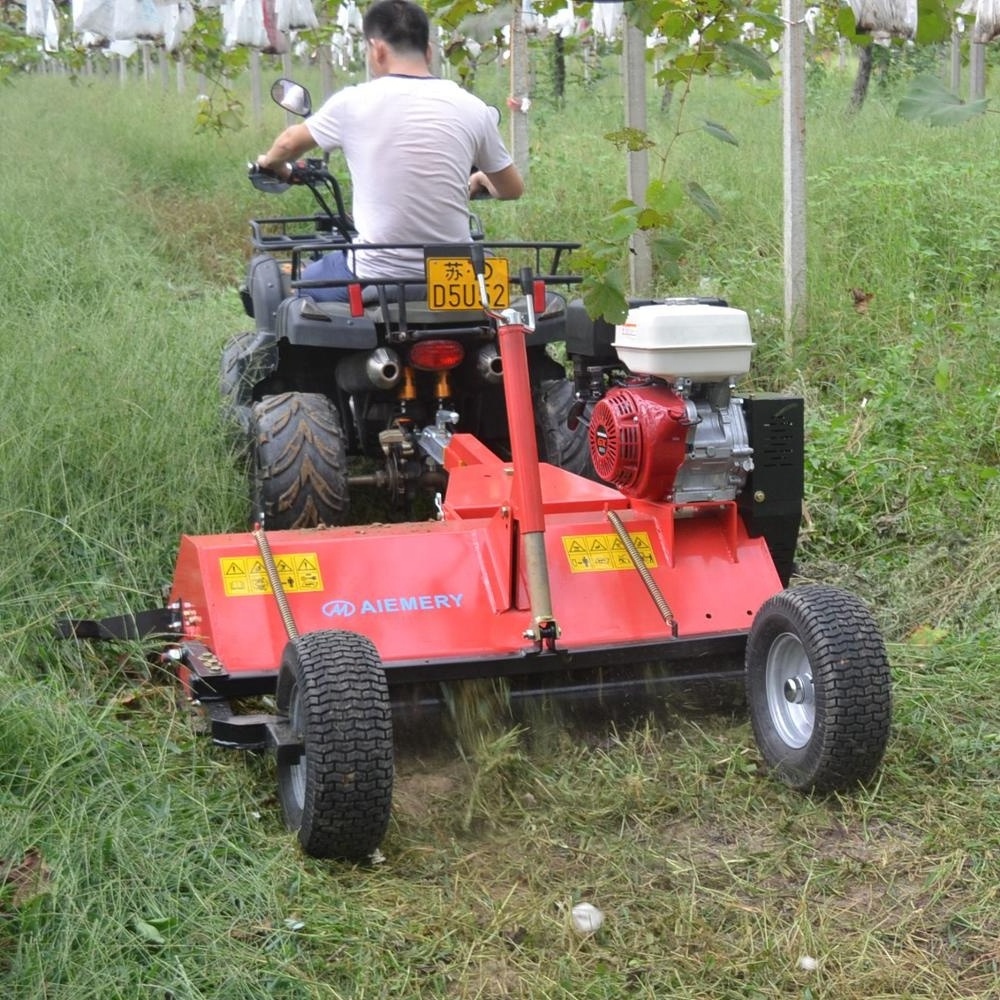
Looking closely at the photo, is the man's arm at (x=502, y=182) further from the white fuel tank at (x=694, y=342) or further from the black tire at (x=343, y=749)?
the black tire at (x=343, y=749)

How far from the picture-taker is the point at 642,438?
357 cm

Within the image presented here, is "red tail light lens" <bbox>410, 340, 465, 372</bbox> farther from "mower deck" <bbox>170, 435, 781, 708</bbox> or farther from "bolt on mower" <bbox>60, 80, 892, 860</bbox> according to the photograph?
"mower deck" <bbox>170, 435, 781, 708</bbox>

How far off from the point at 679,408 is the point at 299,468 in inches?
51.8

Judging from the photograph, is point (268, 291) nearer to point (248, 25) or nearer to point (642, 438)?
point (642, 438)

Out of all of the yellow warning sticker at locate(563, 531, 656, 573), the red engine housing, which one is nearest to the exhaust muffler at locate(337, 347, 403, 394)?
the red engine housing

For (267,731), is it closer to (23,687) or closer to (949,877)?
(23,687)

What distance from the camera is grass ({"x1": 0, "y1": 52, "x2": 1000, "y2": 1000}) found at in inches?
102

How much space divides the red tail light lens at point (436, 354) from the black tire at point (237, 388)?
655 mm

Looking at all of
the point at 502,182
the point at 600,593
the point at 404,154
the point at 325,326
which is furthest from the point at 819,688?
the point at 502,182

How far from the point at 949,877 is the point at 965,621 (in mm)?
1484

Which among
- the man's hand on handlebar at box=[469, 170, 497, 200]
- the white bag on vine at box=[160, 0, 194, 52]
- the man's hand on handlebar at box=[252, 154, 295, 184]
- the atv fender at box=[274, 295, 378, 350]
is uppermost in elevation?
the white bag on vine at box=[160, 0, 194, 52]

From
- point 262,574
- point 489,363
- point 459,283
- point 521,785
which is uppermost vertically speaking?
point 459,283

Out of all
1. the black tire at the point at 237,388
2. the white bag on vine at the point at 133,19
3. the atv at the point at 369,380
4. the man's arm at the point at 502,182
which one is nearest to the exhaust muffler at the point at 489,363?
the atv at the point at 369,380

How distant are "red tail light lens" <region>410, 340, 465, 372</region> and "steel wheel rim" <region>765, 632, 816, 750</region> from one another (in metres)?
1.61
